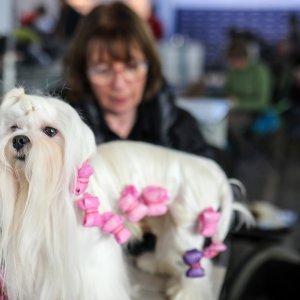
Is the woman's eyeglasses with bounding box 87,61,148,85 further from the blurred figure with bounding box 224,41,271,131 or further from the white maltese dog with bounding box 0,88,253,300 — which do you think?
the blurred figure with bounding box 224,41,271,131

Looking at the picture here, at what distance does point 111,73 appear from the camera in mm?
1318

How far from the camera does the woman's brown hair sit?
1310 millimetres

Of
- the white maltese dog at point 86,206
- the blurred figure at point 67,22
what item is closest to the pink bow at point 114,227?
the white maltese dog at point 86,206

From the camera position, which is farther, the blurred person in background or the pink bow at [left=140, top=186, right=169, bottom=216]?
the blurred person in background

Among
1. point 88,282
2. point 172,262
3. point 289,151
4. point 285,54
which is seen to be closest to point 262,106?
point 289,151

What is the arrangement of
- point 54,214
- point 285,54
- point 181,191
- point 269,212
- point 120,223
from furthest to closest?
point 285,54
point 269,212
point 181,191
point 120,223
point 54,214

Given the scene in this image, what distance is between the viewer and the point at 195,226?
3.45 feet

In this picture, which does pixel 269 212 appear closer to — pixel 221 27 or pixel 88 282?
pixel 88 282

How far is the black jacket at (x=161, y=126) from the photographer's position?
4.56 ft

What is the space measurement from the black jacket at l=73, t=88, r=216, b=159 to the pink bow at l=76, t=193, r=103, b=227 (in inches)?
21.5

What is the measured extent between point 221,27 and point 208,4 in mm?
394

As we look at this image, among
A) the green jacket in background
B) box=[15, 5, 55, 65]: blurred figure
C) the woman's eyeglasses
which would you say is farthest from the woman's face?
the green jacket in background

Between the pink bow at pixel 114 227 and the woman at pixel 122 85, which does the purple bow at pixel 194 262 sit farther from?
the woman at pixel 122 85

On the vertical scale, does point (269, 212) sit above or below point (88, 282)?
below
